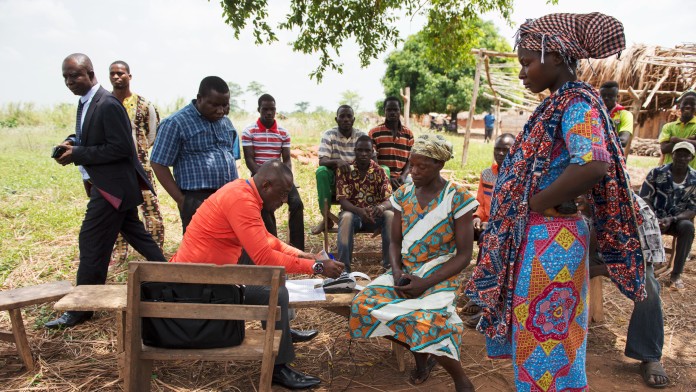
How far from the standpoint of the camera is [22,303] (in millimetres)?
3221

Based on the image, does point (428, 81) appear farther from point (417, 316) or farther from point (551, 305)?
point (551, 305)

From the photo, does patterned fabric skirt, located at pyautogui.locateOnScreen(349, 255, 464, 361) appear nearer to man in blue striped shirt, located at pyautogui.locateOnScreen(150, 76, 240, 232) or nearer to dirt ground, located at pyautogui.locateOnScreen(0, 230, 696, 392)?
Answer: dirt ground, located at pyautogui.locateOnScreen(0, 230, 696, 392)

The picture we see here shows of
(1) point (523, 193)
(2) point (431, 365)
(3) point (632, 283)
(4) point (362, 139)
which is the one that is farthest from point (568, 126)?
(4) point (362, 139)

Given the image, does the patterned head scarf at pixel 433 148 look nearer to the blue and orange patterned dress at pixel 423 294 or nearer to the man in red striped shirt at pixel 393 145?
the blue and orange patterned dress at pixel 423 294

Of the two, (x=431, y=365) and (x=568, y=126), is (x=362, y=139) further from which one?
(x=568, y=126)

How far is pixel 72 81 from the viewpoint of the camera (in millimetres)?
3863

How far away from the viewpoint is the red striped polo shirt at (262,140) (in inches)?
237

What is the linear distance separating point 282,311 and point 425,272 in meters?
1.02

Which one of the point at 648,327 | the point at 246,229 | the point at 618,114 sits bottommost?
the point at 648,327

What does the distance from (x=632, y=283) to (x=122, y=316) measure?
2.96 m

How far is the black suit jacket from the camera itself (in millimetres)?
3902

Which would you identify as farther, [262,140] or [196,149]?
Result: [262,140]

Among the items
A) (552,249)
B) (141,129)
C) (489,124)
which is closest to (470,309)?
(552,249)

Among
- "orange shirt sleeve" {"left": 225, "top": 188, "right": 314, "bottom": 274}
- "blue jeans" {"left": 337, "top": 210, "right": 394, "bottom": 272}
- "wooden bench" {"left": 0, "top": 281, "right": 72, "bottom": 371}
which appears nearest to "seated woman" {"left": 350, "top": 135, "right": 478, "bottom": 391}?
"orange shirt sleeve" {"left": 225, "top": 188, "right": 314, "bottom": 274}
